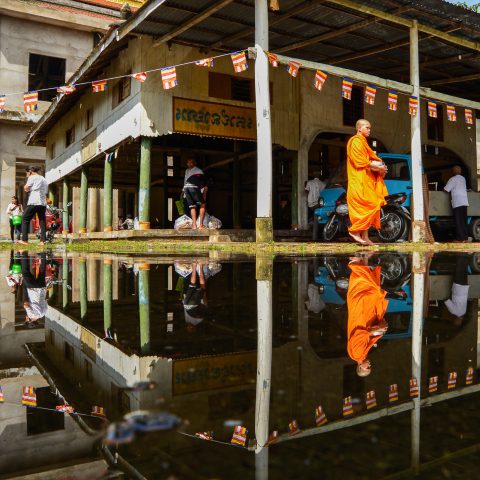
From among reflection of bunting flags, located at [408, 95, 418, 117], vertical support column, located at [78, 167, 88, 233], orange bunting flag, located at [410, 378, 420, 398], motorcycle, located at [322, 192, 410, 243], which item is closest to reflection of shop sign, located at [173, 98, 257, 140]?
motorcycle, located at [322, 192, 410, 243]

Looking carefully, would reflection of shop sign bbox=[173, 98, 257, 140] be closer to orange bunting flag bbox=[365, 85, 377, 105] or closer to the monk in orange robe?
orange bunting flag bbox=[365, 85, 377, 105]

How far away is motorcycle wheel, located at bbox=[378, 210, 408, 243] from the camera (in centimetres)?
1168

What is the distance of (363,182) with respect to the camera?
30.9ft

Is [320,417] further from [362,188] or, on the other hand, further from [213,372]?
[362,188]

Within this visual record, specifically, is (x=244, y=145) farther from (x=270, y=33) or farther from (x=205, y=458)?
(x=205, y=458)

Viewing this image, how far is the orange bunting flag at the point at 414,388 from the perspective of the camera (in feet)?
3.95

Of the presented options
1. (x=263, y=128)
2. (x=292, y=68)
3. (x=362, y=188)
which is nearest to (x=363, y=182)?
(x=362, y=188)

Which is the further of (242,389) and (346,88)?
(346,88)

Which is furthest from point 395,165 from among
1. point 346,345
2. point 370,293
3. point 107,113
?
point 346,345

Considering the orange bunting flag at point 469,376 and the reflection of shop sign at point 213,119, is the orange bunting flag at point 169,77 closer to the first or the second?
the reflection of shop sign at point 213,119

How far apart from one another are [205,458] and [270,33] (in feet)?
40.8

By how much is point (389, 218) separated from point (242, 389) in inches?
440

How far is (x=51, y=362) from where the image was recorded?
1.71m

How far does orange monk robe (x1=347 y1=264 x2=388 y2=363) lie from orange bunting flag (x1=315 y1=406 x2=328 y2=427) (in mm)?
455
